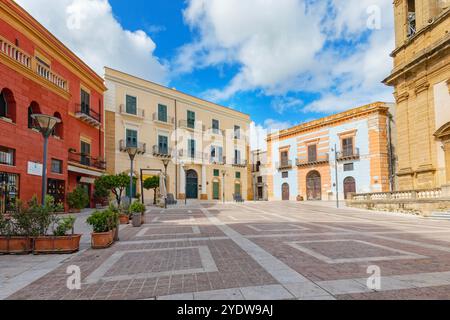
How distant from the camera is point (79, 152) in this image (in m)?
19.7

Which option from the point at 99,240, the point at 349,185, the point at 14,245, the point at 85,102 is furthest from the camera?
the point at 349,185

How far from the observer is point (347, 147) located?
30.6 m

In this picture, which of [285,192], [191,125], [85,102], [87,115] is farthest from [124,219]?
[285,192]

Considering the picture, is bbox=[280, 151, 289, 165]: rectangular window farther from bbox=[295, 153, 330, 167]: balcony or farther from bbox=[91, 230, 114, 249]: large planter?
bbox=[91, 230, 114, 249]: large planter

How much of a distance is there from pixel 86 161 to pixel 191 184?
576 inches

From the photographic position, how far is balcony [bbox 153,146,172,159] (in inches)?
1158

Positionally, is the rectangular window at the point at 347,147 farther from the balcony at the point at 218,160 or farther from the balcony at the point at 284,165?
the balcony at the point at 218,160

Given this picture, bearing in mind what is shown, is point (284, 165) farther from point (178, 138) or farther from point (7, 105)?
point (7, 105)

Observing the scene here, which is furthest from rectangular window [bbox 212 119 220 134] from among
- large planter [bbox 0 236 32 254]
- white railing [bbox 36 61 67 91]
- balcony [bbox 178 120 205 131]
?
A: large planter [bbox 0 236 32 254]

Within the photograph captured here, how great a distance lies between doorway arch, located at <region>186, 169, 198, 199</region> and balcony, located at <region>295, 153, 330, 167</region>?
42.9ft
